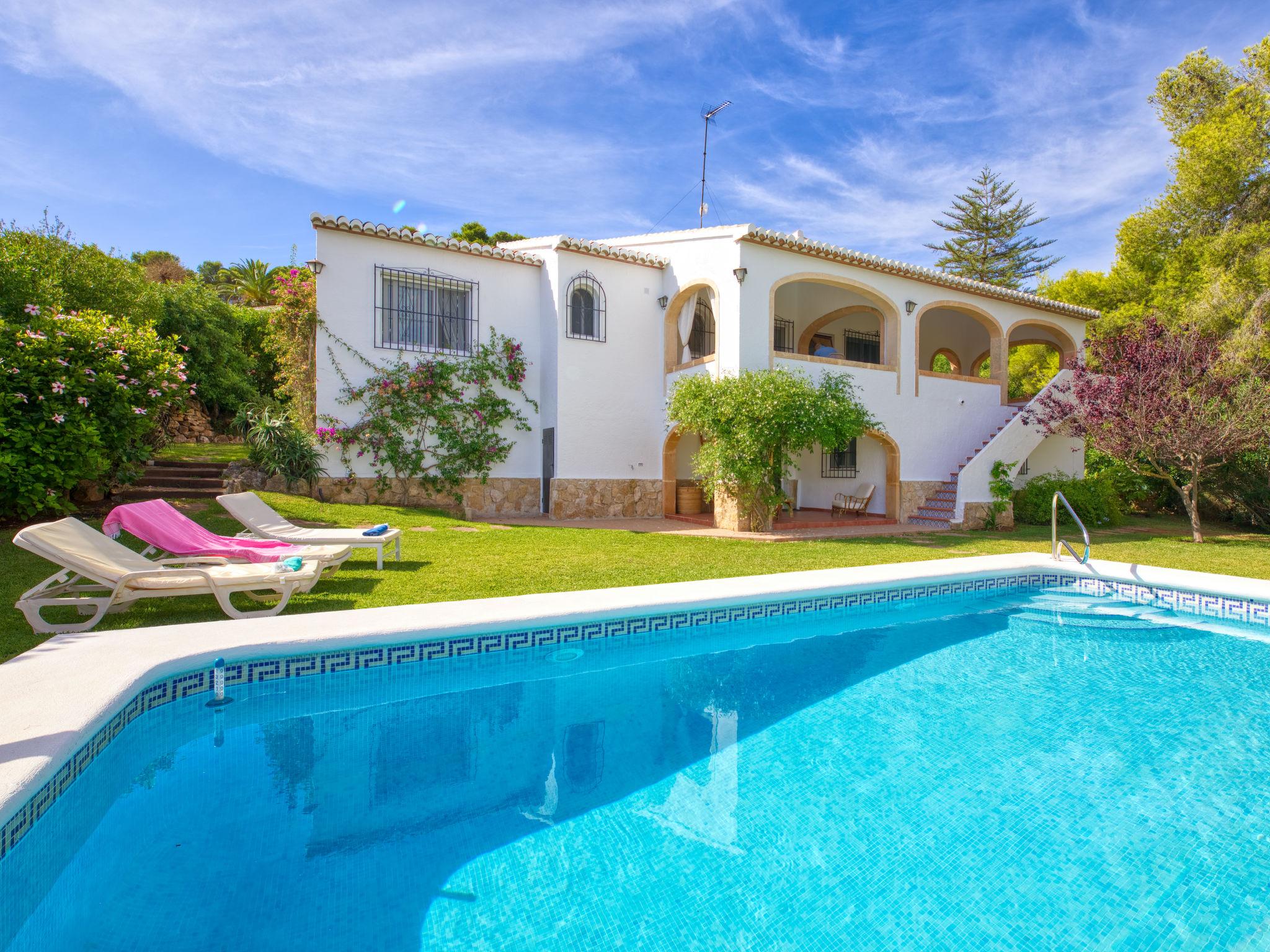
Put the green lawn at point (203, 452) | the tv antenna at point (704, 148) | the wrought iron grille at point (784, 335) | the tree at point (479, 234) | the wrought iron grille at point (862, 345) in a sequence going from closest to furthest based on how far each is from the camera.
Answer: the green lawn at point (203, 452), the tv antenna at point (704, 148), the wrought iron grille at point (784, 335), the wrought iron grille at point (862, 345), the tree at point (479, 234)

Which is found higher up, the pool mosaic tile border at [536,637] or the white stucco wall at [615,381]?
the white stucco wall at [615,381]

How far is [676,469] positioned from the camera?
16641mm

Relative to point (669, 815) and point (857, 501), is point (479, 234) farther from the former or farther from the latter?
point (669, 815)

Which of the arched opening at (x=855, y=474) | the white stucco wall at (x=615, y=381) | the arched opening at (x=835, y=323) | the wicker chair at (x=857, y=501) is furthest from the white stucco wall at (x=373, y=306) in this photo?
the wicker chair at (x=857, y=501)

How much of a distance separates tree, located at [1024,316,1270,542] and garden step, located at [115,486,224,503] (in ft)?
55.3

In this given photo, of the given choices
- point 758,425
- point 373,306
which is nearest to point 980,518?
point 758,425

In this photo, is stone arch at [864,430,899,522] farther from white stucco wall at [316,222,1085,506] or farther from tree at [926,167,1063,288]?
tree at [926,167,1063,288]

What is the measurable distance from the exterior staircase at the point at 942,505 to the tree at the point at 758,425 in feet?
11.9

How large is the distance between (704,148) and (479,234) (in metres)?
15.1

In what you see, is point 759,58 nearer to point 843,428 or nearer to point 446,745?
point 843,428

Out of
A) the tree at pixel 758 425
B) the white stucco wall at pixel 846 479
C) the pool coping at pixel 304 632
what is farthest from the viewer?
the white stucco wall at pixel 846 479

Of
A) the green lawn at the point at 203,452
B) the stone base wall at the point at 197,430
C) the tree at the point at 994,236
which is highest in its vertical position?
the tree at the point at 994,236

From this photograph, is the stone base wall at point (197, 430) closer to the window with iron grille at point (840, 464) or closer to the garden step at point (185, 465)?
the garden step at point (185, 465)

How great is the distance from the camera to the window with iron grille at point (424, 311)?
13609 millimetres
